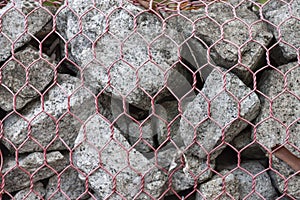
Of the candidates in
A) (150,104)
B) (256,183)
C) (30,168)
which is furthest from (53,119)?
(256,183)

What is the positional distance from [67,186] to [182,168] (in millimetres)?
276

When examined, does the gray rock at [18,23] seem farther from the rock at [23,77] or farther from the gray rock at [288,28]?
the gray rock at [288,28]

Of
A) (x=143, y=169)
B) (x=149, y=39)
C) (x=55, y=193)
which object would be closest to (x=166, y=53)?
(x=149, y=39)

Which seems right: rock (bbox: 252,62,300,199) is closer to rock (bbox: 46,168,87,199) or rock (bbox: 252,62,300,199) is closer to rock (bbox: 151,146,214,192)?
rock (bbox: 151,146,214,192)

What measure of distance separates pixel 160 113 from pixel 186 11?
265 mm

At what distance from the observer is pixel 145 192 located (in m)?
1.15

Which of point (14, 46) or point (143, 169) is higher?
point (14, 46)

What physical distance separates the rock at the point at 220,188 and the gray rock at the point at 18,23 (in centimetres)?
55

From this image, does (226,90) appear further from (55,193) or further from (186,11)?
(55,193)

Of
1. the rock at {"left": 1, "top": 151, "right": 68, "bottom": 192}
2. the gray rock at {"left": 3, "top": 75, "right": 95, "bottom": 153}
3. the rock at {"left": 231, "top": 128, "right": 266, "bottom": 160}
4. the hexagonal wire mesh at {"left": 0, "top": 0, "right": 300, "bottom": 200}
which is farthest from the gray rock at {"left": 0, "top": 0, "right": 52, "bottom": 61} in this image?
the rock at {"left": 231, "top": 128, "right": 266, "bottom": 160}

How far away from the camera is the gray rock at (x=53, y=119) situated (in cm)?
119

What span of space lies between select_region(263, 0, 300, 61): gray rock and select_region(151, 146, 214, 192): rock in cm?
32

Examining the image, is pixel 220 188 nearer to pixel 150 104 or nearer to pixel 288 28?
pixel 150 104

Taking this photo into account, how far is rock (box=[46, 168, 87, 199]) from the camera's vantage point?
A: 3.97ft
